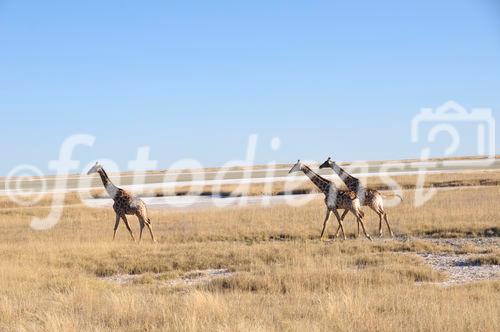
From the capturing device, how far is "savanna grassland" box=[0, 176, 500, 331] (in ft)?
24.8

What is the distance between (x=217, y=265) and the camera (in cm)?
1384

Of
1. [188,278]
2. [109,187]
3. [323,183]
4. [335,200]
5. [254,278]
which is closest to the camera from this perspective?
[254,278]

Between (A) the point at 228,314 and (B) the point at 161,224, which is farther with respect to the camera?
(B) the point at 161,224

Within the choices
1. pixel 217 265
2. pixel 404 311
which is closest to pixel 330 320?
pixel 404 311

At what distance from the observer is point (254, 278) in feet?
36.2

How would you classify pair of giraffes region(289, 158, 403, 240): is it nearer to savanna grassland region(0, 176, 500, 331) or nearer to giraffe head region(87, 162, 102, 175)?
savanna grassland region(0, 176, 500, 331)

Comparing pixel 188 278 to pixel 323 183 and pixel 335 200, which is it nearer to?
pixel 335 200

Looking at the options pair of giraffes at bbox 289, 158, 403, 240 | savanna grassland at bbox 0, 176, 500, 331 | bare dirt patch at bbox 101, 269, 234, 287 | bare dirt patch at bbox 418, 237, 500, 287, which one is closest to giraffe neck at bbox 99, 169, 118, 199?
savanna grassland at bbox 0, 176, 500, 331

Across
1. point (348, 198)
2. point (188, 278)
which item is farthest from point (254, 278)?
point (348, 198)

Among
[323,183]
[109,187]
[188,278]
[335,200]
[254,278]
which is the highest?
[323,183]

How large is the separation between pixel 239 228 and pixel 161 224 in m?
4.90

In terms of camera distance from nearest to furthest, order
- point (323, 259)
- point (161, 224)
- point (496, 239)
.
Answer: point (323, 259)
point (496, 239)
point (161, 224)

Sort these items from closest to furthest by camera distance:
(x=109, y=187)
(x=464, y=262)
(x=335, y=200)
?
1. (x=464, y=262)
2. (x=335, y=200)
3. (x=109, y=187)

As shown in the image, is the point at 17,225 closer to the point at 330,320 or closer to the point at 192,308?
the point at 192,308
